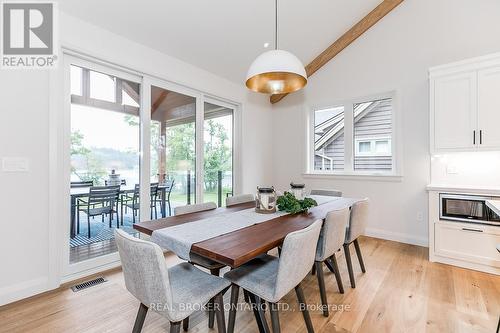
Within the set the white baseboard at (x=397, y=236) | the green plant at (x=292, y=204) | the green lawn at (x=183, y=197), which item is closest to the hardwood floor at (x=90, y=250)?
the green lawn at (x=183, y=197)

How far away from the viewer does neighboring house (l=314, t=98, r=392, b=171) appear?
3842 millimetres

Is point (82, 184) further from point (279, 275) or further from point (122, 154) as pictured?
point (279, 275)

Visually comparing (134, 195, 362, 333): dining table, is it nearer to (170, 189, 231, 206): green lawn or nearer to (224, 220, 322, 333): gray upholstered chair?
(224, 220, 322, 333): gray upholstered chair

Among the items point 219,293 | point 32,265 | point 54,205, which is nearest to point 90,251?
point 32,265

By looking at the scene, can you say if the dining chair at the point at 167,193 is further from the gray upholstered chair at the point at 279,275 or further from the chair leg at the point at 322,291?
the chair leg at the point at 322,291

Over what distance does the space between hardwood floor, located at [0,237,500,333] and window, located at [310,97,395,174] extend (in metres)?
1.85

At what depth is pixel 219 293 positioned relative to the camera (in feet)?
4.63

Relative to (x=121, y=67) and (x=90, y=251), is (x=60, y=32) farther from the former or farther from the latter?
(x=90, y=251)

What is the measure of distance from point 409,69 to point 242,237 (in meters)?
3.69

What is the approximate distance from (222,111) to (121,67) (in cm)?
184

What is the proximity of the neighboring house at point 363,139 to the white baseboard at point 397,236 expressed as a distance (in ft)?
3.29

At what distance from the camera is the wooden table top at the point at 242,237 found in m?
1.22

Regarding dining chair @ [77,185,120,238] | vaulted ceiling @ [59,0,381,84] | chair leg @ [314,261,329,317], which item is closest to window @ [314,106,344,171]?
vaulted ceiling @ [59,0,381,84]

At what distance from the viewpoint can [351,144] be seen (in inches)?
163
